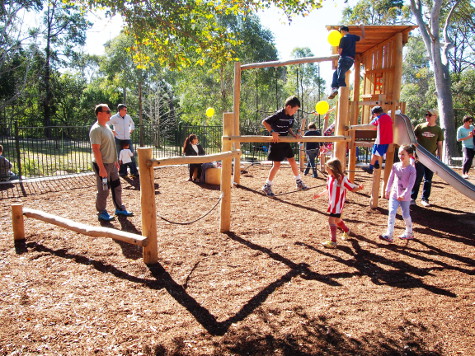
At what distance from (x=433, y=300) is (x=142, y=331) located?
2675mm

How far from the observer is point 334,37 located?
23.3 ft

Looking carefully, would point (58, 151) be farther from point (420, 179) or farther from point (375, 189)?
point (420, 179)

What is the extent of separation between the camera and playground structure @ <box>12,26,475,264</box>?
4.21m

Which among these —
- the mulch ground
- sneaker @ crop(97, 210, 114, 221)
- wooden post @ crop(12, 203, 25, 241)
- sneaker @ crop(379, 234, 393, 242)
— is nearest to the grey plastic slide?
the mulch ground

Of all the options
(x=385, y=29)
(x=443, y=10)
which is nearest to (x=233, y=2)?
(x=385, y=29)

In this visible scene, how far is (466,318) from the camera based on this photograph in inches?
127

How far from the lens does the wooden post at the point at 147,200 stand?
13.5 feet

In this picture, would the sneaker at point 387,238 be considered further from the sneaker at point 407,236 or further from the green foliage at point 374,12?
the green foliage at point 374,12

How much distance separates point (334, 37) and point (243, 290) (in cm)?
533

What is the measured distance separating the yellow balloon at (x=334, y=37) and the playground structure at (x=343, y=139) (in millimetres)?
341

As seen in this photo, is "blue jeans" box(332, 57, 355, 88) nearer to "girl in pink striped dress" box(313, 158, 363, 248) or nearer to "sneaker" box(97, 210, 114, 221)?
"girl in pink striped dress" box(313, 158, 363, 248)

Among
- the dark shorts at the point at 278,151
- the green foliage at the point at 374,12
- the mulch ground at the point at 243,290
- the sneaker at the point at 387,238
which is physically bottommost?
the mulch ground at the point at 243,290

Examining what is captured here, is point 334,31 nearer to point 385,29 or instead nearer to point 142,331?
point 385,29

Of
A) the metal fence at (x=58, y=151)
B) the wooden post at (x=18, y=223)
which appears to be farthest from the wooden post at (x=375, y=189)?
the metal fence at (x=58, y=151)
